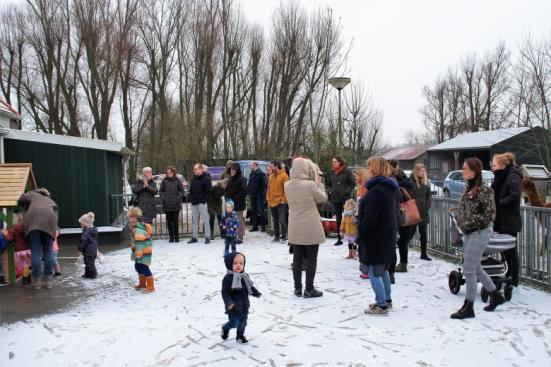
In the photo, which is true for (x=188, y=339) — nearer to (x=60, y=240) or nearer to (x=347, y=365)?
(x=347, y=365)

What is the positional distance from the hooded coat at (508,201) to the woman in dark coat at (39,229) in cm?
615

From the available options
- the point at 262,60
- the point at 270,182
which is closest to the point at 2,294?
the point at 270,182

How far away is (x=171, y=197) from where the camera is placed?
11039mm

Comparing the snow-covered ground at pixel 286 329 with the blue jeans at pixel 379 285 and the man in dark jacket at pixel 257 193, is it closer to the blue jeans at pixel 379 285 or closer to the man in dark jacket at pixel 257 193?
the blue jeans at pixel 379 285

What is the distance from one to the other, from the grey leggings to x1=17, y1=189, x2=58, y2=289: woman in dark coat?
18.4 feet

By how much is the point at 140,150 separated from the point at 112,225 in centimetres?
2833

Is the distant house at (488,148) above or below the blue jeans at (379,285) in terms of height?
above

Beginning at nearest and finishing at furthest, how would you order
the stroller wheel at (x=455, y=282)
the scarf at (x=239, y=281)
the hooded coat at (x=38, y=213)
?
1. the scarf at (x=239, y=281)
2. the stroller wheel at (x=455, y=282)
3. the hooded coat at (x=38, y=213)

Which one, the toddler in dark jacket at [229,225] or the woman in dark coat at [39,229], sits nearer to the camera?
the woman in dark coat at [39,229]

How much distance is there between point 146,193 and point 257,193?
283 cm

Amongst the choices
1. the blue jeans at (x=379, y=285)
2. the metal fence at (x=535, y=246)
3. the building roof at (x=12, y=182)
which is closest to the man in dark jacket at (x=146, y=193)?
the building roof at (x=12, y=182)

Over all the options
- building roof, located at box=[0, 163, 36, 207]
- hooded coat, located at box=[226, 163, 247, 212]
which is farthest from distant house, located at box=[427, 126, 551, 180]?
building roof, located at box=[0, 163, 36, 207]

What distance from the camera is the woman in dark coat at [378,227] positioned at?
18.3ft

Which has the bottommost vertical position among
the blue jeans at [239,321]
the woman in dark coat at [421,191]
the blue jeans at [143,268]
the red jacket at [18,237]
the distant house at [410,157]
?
the blue jeans at [239,321]
